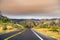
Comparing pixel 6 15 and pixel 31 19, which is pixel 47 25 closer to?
pixel 31 19

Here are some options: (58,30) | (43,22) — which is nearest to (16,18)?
(43,22)

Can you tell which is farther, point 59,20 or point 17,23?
point 17,23

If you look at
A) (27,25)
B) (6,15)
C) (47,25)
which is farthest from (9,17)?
(47,25)

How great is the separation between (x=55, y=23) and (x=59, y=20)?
37 centimetres

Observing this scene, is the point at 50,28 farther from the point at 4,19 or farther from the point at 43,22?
the point at 4,19

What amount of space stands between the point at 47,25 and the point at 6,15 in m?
3.00

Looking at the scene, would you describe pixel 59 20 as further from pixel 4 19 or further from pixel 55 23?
pixel 4 19

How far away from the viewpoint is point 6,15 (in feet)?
57.4

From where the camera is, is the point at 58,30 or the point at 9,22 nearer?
the point at 58,30

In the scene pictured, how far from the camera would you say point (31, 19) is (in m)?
17.8

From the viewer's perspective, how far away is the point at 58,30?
1706cm

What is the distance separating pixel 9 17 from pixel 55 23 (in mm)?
3253

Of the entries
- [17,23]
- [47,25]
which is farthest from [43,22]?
[17,23]

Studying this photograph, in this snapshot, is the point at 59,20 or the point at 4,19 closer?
the point at 59,20
